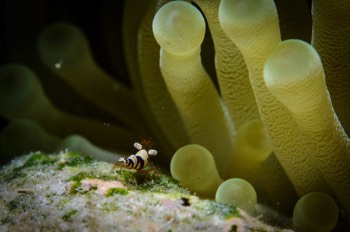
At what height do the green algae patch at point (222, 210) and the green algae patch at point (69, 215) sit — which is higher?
the green algae patch at point (69, 215)

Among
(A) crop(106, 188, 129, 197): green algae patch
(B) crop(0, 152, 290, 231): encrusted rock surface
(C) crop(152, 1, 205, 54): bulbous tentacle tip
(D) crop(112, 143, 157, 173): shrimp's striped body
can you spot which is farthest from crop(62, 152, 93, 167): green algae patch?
(C) crop(152, 1, 205, 54): bulbous tentacle tip

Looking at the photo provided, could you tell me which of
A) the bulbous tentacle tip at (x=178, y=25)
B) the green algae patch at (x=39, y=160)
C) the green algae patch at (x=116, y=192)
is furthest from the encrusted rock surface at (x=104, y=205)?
the bulbous tentacle tip at (x=178, y=25)

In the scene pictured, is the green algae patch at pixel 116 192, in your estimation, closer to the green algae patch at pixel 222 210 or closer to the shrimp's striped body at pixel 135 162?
the shrimp's striped body at pixel 135 162

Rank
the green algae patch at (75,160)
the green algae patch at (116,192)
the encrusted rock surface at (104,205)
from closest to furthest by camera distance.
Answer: the encrusted rock surface at (104,205) < the green algae patch at (116,192) < the green algae patch at (75,160)

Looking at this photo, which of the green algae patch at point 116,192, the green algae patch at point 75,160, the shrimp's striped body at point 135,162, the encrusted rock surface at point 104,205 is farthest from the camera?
the green algae patch at point 75,160

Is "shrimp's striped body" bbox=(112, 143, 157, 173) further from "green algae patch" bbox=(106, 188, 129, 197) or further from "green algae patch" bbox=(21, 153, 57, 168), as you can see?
"green algae patch" bbox=(21, 153, 57, 168)

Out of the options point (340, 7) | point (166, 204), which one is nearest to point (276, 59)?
point (340, 7)

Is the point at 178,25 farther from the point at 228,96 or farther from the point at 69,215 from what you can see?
the point at 69,215

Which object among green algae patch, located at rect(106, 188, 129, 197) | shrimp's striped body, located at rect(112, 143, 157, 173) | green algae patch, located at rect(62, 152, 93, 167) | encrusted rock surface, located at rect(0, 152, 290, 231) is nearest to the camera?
encrusted rock surface, located at rect(0, 152, 290, 231)
